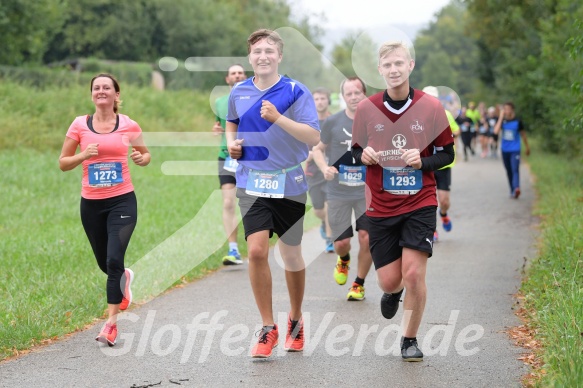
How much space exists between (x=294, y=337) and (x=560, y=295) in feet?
6.68

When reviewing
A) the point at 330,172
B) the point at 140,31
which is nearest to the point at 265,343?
the point at 330,172

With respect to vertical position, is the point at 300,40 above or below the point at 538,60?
above

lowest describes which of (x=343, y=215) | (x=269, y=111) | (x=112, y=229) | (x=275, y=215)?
(x=343, y=215)

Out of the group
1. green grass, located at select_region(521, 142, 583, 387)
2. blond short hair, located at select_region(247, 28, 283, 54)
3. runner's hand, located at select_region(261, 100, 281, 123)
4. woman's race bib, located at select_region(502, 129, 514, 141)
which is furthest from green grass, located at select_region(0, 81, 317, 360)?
woman's race bib, located at select_region(502, 129, 514, 141)

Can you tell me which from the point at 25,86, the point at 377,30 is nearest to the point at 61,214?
the point at 377,30

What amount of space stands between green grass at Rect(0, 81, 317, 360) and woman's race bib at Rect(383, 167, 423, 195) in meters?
2.82

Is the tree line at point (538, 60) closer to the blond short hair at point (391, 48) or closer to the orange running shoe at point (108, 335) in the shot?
the blond short hair at point (391, 48)

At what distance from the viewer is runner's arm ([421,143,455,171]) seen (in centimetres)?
616

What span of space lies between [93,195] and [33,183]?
11611 mm

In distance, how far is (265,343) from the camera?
20.9ft

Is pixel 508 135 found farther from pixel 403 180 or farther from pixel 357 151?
pixel 403 180

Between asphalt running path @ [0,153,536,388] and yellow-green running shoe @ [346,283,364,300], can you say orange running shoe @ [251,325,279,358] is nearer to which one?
asphalt running path @ [0,153,536,388]

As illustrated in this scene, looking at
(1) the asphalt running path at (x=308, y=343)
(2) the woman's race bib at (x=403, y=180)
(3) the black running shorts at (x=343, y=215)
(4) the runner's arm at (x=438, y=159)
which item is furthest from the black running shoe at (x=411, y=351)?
(3) the black running shorts at (x=343, y=215)

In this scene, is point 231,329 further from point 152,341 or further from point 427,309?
point 427,309
